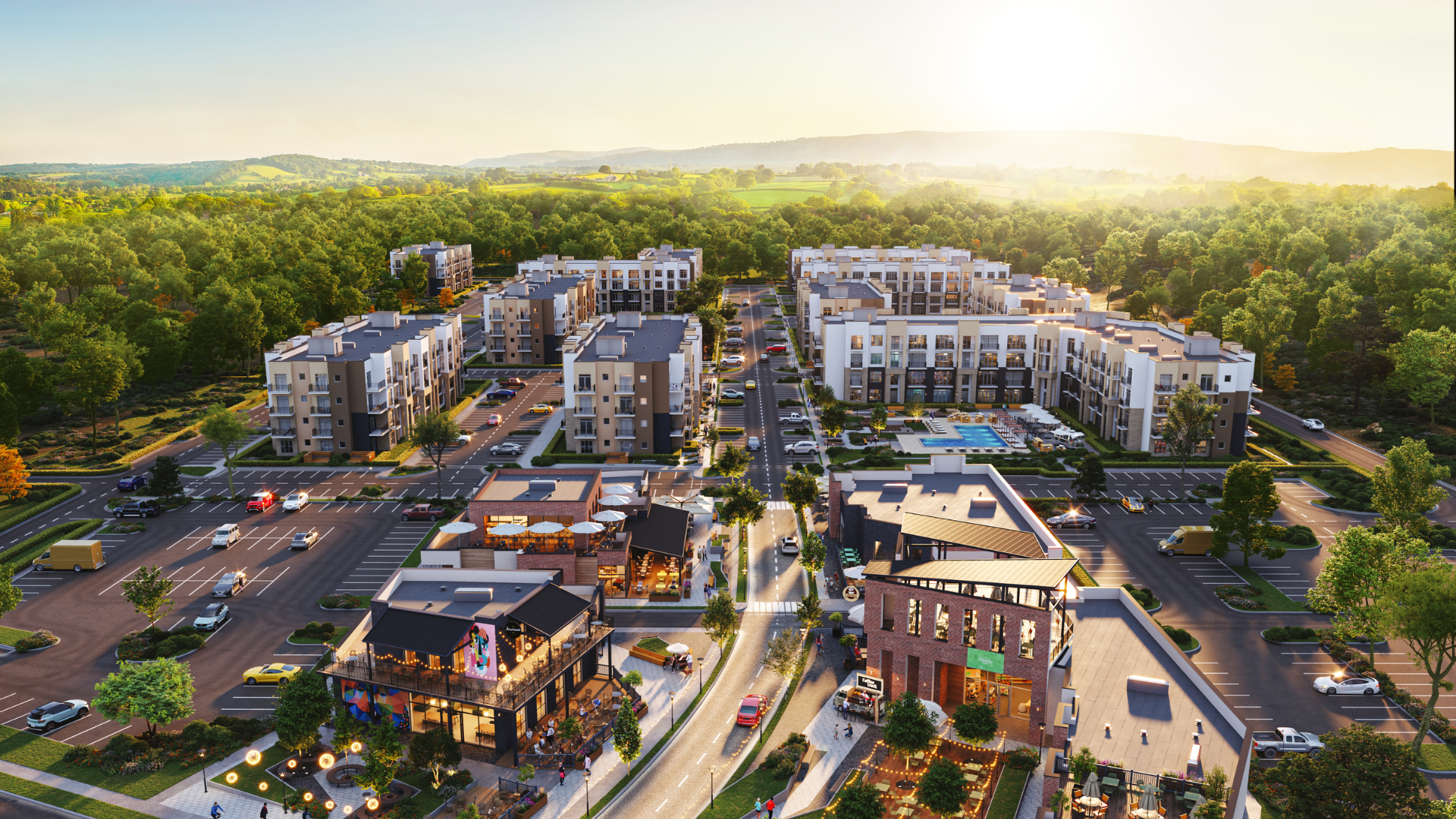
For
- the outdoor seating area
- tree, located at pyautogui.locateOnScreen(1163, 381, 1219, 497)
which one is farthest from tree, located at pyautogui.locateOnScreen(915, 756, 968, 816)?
tree, located at pyautogui.locateOnScreen(1163, 381, 1219, 497)

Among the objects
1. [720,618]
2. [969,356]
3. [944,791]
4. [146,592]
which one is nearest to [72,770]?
[146,592]

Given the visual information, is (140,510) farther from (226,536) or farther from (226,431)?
(226,536)

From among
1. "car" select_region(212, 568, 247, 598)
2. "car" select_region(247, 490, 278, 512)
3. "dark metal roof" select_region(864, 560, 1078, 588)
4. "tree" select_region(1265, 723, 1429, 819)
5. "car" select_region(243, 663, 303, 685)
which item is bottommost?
"car" select_region(243, 663, 303, 685)

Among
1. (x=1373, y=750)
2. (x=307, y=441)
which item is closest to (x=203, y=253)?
(x=307, y=441)

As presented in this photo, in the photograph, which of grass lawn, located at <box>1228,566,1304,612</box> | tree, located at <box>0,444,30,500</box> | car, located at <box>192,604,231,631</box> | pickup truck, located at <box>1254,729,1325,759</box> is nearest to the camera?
pickup truck, located at <box>1254,729,1325,759</box>

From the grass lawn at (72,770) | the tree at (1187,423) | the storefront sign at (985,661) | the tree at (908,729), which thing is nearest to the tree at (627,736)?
the tree at (908,729)

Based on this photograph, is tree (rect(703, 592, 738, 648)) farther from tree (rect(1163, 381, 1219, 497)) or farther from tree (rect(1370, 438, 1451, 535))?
tree (rect(1163, 381, 1219, 497))
